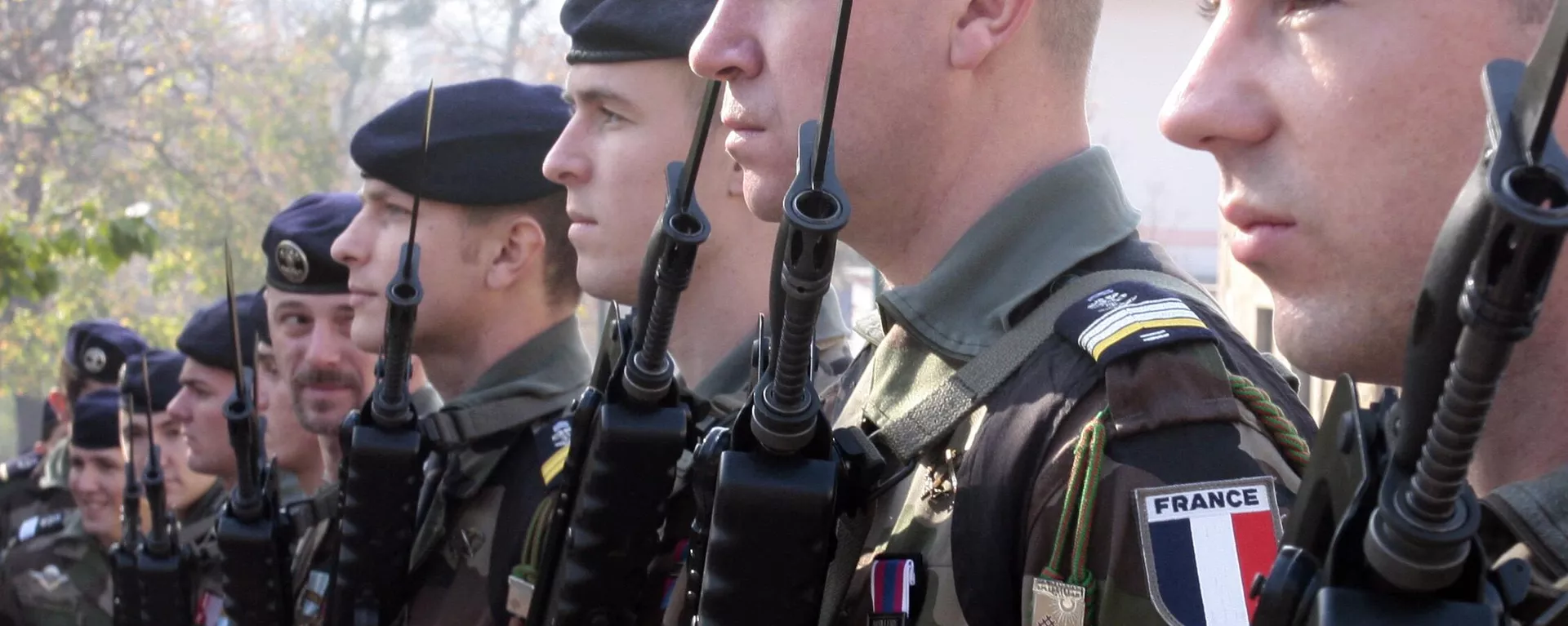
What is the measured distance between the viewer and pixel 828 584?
2.13 meters

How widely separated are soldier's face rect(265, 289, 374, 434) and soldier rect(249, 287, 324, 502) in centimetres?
83

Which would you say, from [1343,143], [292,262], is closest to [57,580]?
[292,262]

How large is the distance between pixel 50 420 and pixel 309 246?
6.46 meters

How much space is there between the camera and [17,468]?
9.45 m

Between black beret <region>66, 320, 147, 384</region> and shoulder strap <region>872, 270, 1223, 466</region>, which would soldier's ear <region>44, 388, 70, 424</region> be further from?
shoulder strap <region>872, 270, 1223, 466</region>

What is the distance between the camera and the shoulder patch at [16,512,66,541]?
26.7ft

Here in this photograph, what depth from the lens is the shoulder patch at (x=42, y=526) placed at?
814cm

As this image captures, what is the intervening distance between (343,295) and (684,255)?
119 inches

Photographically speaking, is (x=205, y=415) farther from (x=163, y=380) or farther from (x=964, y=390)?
(x=964, y=390)

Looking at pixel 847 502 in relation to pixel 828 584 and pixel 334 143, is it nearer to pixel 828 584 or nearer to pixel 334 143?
pixel 828 584

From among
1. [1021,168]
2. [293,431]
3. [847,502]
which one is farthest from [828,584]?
[293,431]

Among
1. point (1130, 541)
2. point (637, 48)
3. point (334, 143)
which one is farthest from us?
point (334, 143)

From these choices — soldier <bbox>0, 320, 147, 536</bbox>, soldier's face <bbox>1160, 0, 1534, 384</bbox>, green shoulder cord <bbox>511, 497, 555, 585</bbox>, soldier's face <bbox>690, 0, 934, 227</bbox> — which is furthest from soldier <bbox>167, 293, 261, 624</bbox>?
soldier's face <bbox>1160, 0, 1534, 384</bbox>

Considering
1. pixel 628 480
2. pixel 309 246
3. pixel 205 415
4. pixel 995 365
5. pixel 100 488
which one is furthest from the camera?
pixel 100 488
